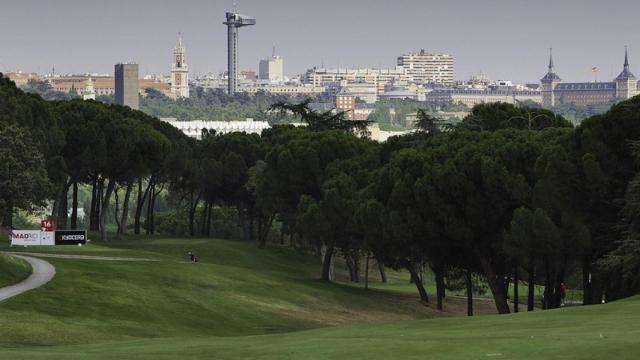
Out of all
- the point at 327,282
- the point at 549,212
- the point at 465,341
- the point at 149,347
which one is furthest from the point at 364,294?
the point at 465,341

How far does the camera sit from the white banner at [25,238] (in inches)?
3947

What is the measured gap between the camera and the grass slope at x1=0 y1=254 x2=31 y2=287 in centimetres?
6762

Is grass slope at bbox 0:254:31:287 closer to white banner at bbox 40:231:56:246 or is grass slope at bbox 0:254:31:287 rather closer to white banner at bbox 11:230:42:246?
white banner at bbox 11:230:42:246

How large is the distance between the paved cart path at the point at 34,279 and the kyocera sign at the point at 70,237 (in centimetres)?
2308

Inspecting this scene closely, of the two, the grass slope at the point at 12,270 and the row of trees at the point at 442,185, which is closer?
the grass slope at the point at 12,270

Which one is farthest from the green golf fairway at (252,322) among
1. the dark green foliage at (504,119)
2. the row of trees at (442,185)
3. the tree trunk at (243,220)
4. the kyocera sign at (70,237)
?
the tree trunk at (243,220)

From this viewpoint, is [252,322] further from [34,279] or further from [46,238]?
[46,238]

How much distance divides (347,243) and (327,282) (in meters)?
3.60

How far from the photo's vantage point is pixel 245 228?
15538 centimetres

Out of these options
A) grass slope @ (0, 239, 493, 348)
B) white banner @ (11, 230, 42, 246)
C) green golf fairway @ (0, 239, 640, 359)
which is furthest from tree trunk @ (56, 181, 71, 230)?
grass slope @ (0, 239, 493, 348)

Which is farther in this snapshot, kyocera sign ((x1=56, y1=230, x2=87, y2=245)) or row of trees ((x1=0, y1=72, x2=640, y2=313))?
kyocera sign ((x1=56, y1=230, x2=87, y2=245))

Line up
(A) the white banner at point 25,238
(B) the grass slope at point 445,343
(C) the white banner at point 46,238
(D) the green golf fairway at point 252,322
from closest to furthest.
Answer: (B) the grass slope at point 445,343 → (D) the green golf fairway at point 252,322 → (A) the white banner at point 25,238 → (C) the white banner at point 46,238

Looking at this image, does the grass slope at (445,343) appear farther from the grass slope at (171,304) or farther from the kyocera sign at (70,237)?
the kyocera sign at (70,237)

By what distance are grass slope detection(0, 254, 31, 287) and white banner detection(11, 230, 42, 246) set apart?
25370 millimetres
